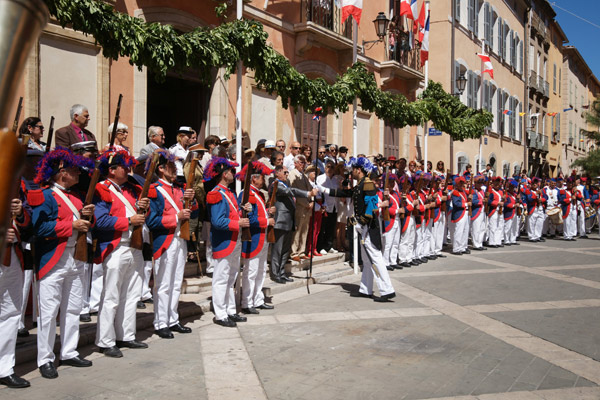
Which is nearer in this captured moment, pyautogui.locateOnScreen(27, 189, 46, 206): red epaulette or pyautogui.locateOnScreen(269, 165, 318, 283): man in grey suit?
pyautogui.locateOnScreen(27, 189, 46, 206): red epaulette

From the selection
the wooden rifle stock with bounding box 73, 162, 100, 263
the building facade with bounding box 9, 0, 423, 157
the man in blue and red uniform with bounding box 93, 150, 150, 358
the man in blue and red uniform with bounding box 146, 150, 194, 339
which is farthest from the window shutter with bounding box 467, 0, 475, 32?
the wooden rifle stock with bounding box 73, 162, 100, 263

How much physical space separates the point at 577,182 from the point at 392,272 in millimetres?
13306

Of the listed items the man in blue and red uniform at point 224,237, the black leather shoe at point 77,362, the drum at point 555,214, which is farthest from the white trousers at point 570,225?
the black leather shoe at point 77,362

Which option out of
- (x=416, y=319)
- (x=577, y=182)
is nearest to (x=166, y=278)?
(x=416, y=319)

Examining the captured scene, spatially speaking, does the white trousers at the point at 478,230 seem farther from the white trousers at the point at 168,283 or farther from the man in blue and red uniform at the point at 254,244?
the white trousers at the point at 168,283

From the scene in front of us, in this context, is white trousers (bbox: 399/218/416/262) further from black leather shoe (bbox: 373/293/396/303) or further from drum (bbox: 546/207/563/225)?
drum (bbox: 546/207/563/225)

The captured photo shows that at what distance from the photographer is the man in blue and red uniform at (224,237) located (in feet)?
22.7

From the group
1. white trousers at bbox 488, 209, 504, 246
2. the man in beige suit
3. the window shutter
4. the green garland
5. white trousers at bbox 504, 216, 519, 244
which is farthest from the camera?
the window shutter

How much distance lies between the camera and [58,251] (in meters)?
5.14

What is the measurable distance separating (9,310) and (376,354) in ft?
11.4

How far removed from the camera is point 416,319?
7.22 meters

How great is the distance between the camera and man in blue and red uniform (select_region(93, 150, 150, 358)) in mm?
5691

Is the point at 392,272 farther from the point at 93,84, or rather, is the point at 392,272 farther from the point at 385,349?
the point at 93,84

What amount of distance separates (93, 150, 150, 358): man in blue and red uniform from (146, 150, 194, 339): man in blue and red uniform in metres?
0.29
